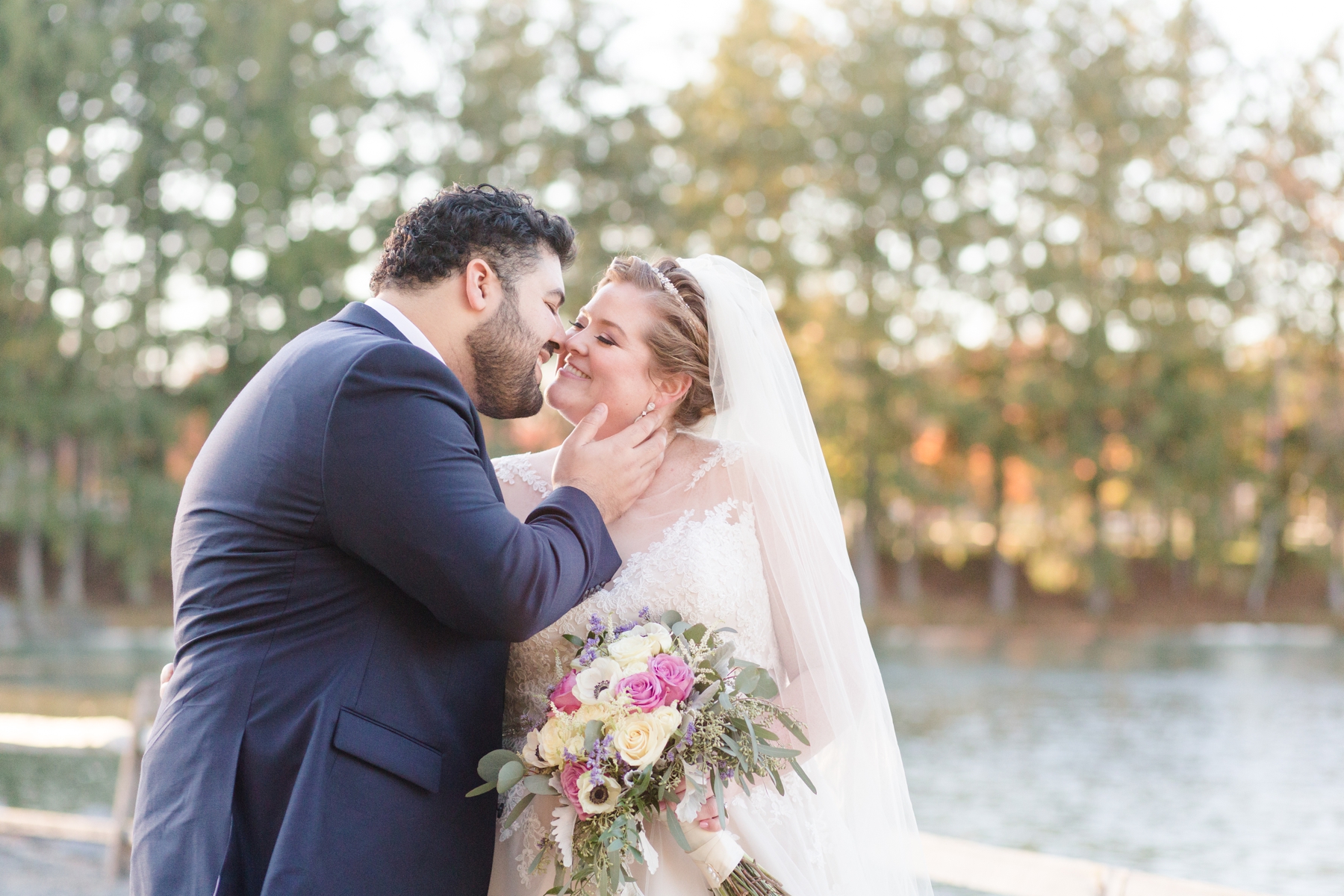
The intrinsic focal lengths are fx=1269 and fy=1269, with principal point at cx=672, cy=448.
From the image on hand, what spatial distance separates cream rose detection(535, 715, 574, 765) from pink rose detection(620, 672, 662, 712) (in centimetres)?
16

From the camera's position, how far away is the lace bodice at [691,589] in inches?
125

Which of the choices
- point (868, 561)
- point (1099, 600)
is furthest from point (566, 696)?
point (1099, 600)

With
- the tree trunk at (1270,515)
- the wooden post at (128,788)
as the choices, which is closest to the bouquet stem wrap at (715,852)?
the wooden post at (128,788)

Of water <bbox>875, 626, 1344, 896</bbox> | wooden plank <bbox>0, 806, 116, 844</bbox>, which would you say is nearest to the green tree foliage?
water <bbox>875, 626, 1344, 896</bbox>

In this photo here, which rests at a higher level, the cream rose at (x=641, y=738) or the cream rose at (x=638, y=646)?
the cream rose at (x=638, y=646)

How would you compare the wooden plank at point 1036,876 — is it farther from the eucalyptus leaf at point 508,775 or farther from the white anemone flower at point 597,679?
the eucalyptus leaf at point 508,775

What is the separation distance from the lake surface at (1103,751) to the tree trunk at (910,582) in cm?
656

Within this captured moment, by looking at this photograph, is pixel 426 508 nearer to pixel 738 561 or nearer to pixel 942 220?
pixel 738 561

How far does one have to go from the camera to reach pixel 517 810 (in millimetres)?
2871

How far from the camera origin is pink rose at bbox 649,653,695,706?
275 centimetres

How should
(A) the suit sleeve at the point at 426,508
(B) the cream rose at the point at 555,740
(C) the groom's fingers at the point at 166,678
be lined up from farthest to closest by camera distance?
(B) the cream rose at the point at 555,740, (C) the groom's fingers at the point at 166,678, (A) the suit sleeve at the point at 426,508

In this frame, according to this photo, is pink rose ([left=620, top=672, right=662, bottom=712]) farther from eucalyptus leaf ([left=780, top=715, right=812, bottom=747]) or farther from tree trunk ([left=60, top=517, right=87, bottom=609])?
tree trunk ([left=60, top=517, right=87, bottom=609])

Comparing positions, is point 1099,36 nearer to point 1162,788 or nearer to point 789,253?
point 789,253

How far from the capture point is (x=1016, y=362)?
104 feet
